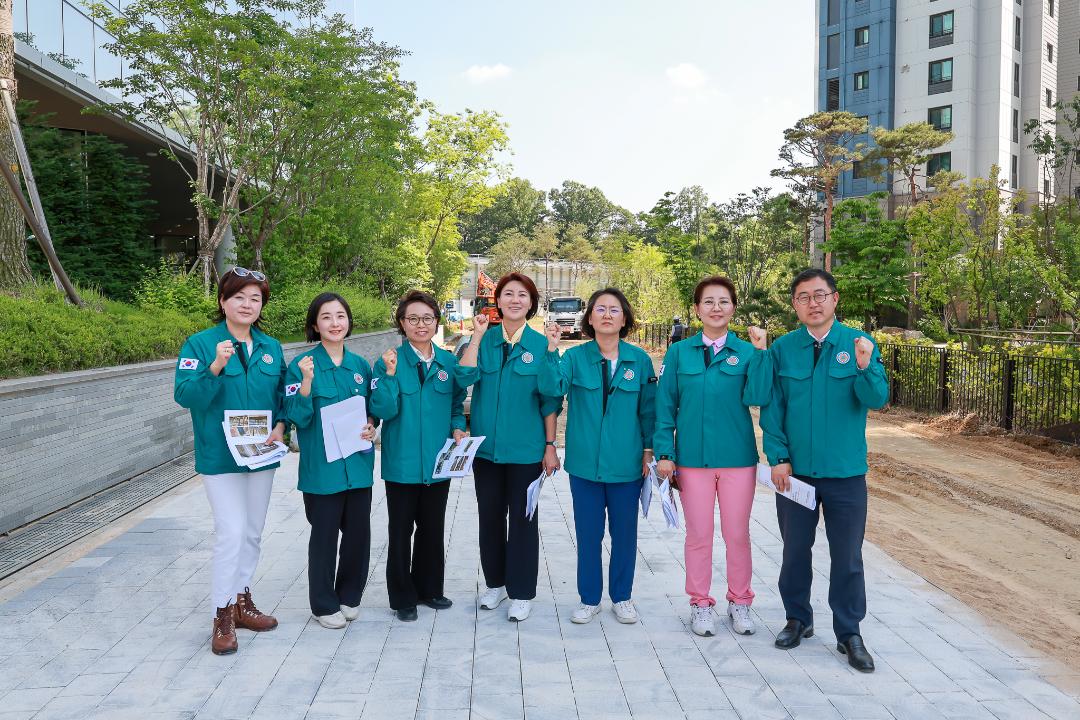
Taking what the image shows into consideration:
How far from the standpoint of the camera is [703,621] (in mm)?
4180

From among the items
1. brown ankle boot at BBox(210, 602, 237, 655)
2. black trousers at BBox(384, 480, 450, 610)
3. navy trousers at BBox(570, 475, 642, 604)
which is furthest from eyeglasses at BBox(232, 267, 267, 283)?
navy trousers at BBox(570, 475, 642, 604)

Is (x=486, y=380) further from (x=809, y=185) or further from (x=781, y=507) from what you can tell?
(x=809, y=185)

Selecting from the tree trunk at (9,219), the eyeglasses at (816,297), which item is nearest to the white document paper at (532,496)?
the eyeglasses at (816,297)

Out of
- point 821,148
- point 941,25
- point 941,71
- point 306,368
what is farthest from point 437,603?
point 941,25

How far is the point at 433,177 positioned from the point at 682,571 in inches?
1104

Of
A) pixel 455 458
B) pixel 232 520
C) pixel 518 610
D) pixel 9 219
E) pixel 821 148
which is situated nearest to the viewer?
pixel 232 520

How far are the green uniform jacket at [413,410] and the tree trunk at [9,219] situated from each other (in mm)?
7718

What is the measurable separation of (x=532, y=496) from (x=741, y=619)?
3.96 ft

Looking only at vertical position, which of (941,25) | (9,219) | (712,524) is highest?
(941,25)

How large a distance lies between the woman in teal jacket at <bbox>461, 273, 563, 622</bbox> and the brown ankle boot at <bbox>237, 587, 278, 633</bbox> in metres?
1.12

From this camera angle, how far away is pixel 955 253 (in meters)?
17.4

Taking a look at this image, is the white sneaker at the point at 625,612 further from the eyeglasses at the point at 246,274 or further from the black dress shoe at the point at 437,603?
the eyeglasses at the point at 246,274

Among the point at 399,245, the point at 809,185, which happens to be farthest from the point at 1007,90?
the point at 399,245

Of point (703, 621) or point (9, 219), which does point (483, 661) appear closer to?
point (703, 621)
